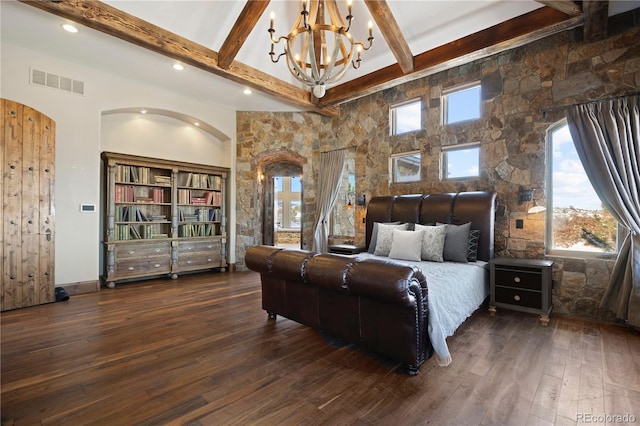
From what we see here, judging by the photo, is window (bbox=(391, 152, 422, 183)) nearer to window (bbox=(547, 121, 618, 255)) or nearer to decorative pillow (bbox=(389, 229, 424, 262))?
decorative pillow (bbox=(389, 229, 424, 262))

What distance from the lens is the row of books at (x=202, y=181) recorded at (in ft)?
18.7

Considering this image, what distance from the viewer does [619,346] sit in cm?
267

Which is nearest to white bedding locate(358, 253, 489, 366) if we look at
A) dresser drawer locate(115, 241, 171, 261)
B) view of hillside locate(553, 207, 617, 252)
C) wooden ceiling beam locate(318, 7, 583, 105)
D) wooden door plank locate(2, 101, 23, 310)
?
view of hillside locate(553, 207, 617, 252)

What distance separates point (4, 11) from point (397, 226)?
5.29 meters

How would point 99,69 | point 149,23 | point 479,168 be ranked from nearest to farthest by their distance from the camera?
point 149,23 < point 479,168 < point 99,69

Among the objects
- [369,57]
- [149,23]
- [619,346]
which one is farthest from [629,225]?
[149,23]

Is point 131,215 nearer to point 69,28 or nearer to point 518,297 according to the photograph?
point 69,28

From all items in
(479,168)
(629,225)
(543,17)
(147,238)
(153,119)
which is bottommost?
(147,238)

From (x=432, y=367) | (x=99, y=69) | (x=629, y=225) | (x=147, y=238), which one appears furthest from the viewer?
(x=147, y=238)

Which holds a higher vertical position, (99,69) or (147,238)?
(99,69)

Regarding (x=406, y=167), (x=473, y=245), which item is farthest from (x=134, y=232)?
(x=473, y=245)

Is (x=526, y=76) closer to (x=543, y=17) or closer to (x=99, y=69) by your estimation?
(x=543, y=17)

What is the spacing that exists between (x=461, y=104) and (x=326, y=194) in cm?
289

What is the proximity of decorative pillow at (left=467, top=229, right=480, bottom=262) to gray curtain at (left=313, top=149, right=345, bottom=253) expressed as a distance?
111 inches
